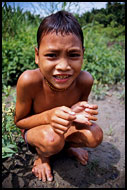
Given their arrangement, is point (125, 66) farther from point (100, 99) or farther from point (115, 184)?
point (115, 184)

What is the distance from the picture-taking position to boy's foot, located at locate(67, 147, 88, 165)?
1577 millimetres

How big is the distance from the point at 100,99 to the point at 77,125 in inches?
57.1

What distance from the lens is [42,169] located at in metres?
1.43

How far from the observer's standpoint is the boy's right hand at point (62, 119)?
108 centimetres

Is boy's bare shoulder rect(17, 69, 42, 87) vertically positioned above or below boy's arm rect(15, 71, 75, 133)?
above

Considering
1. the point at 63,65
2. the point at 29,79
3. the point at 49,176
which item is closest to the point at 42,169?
the point at 49,176

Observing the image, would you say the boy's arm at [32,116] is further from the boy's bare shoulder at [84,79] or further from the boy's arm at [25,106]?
the boy's bare shoulder at [84,79]

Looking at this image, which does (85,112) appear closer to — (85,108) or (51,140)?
(85,108)

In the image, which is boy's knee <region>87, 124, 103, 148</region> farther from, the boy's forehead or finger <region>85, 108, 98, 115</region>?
the boy's forehead

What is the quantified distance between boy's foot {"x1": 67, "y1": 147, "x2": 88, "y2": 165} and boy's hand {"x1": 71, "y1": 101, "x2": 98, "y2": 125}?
523 millimetres

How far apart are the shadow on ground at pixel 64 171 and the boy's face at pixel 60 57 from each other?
81cm

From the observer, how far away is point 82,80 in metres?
1.40

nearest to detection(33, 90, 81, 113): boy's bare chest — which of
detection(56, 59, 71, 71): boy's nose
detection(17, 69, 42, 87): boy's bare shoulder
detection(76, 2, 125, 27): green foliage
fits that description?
detection(17, 69, 42, 87): boy's bare shoulder

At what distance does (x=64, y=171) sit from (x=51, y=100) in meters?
0.64
